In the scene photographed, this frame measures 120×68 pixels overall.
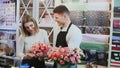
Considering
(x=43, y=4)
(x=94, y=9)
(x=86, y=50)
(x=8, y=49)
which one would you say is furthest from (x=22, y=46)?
(x=94, y=9)

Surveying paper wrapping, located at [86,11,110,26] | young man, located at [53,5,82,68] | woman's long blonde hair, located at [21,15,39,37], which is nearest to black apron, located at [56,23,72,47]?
young man, located at [53,5,82,68]

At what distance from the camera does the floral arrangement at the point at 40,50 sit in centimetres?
278

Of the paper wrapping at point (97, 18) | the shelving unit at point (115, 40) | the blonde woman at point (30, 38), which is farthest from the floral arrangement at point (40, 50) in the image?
the shelving unit at point (115, 40)

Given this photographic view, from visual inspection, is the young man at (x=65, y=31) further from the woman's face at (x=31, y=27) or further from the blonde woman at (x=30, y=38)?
the woman's face at (x=31, y=27)

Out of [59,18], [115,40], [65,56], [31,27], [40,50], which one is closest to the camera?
[65,56]

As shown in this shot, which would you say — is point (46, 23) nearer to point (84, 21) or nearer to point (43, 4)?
point (43, 4)

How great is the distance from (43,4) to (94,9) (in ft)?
2.45

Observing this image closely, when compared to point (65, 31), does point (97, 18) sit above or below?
above

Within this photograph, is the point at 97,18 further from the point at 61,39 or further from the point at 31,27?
the point at 31,27

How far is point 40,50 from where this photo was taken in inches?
109

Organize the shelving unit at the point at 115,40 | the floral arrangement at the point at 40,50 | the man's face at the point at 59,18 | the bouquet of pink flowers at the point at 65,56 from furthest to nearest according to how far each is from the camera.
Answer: the man's face at the point at 59,18 → the floral arrangement at the point at 40,50 → the shelving unit at the point at 115,40 → the bouquet of pink flowers at the point at 65,56

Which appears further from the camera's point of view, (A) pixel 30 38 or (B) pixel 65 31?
(A) pixel 30 38

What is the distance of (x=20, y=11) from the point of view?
316cm

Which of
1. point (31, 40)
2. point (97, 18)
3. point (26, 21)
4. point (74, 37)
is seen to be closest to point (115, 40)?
point (97, 18)
